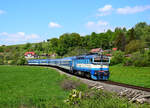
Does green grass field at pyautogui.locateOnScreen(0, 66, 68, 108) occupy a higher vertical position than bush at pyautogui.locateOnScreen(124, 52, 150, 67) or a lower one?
lower

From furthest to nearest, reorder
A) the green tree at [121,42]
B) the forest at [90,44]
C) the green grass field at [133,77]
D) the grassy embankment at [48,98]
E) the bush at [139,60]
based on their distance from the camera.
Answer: the green tree at [121,42]
the forest at [90,44]
the bush at [139,60]
the green grass field at [133,77]
the grassy embankment at [48,98]

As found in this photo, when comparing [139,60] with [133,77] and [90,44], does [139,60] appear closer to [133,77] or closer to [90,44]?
[133,77]

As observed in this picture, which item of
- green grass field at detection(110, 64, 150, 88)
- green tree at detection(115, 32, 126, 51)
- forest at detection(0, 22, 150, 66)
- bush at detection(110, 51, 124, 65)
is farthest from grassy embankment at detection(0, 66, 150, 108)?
green tree at detection(115, 32, 126, 51)

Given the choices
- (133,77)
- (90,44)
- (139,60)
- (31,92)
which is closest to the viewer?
(31,92)

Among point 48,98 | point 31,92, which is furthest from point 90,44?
point 48,98

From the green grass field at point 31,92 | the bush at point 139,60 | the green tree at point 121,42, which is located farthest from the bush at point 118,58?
the green tree at point 121,42

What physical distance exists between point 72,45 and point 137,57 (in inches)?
2772

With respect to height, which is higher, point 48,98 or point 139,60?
point 139,60

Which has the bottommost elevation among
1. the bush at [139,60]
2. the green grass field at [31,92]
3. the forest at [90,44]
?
the green grass field at [31,92]

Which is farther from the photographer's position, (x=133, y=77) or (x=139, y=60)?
(x=139, y=60)

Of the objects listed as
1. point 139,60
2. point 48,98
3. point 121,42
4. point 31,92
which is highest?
point 121,42

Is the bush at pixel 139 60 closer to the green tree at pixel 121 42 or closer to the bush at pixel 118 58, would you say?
the bush at pixel 118 58

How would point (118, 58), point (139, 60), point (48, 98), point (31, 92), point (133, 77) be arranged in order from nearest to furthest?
point (48, 98) → point (31, 92) → point (133, 77) → point (139, 60) → point (118, 58)

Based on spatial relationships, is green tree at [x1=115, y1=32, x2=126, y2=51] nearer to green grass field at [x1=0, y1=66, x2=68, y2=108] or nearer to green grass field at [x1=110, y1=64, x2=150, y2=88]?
green grass field at [x1=110, y1=64, x2=150, y2=88]
